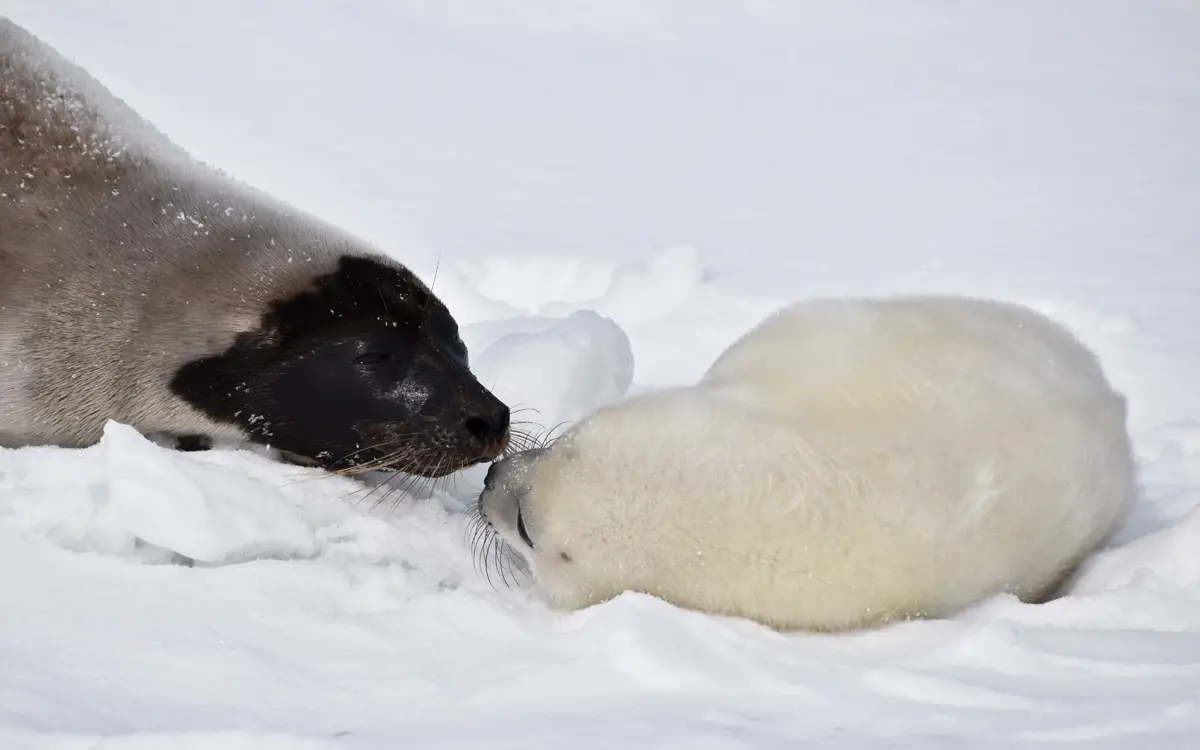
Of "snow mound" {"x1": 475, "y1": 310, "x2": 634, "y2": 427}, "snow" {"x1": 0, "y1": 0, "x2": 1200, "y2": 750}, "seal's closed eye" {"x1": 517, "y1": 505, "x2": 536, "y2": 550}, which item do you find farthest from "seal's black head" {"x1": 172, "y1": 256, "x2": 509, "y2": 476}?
"snow mound" {"x1": 475, "y1": 310, "x2": 634, "y2": 427}

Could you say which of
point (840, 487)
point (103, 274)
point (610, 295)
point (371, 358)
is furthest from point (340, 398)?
A: point (610, 295)

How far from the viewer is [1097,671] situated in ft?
7.39

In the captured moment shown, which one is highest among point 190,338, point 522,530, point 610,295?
point 190,338

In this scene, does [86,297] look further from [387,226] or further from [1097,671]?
[387,226]

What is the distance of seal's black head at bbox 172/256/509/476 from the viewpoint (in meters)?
3.21

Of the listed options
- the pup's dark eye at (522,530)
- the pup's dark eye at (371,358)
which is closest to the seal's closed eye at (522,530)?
the pup's dark eye at (522,530)

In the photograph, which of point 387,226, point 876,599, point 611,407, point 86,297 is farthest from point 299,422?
point 387,226

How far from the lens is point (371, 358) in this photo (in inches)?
127

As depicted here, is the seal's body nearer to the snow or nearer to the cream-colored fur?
the snow

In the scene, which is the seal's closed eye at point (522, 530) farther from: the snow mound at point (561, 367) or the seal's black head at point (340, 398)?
the snow mound at point (561, 367)

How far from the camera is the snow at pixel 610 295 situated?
211 cm

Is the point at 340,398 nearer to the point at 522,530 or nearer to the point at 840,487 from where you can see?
the point at 522,530

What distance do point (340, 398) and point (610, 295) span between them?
2517mm

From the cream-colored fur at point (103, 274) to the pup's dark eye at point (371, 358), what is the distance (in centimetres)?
26
